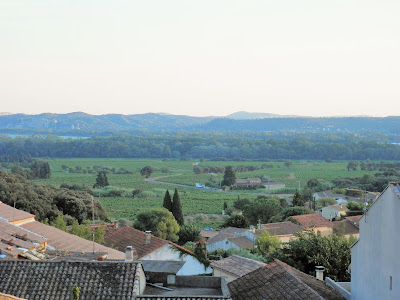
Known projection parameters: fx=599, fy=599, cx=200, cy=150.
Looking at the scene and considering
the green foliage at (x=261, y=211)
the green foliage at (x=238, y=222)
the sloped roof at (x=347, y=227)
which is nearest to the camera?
the sloped roof at (x=347, y=227)

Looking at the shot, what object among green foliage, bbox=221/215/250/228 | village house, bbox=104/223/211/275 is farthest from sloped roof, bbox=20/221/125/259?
green foliage, bbox=221/215/250/228

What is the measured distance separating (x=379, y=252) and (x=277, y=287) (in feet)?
8.49

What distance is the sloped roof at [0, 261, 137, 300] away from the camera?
1034cm

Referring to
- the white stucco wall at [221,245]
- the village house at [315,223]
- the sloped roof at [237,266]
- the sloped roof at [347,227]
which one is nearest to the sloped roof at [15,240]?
the sloped roof at [237,266]

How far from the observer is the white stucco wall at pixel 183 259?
63.1 ft

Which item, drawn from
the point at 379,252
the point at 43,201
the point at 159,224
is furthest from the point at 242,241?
the point at 379,252

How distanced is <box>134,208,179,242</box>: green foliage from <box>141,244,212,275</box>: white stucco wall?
12536 millimetres

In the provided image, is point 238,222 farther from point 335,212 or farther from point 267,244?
point 267,244

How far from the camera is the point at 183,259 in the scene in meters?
20.7

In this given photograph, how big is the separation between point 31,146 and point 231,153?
205 ft

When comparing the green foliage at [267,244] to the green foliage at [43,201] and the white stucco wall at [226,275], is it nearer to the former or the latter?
the white stucco wall at [226,275]

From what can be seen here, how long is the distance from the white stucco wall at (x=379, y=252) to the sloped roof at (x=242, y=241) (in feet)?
66.0

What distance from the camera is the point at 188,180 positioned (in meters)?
100

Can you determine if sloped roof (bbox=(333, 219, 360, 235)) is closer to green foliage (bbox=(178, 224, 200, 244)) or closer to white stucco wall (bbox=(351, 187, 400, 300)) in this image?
green foliage (bbox=(178, 224, 200, 244))
